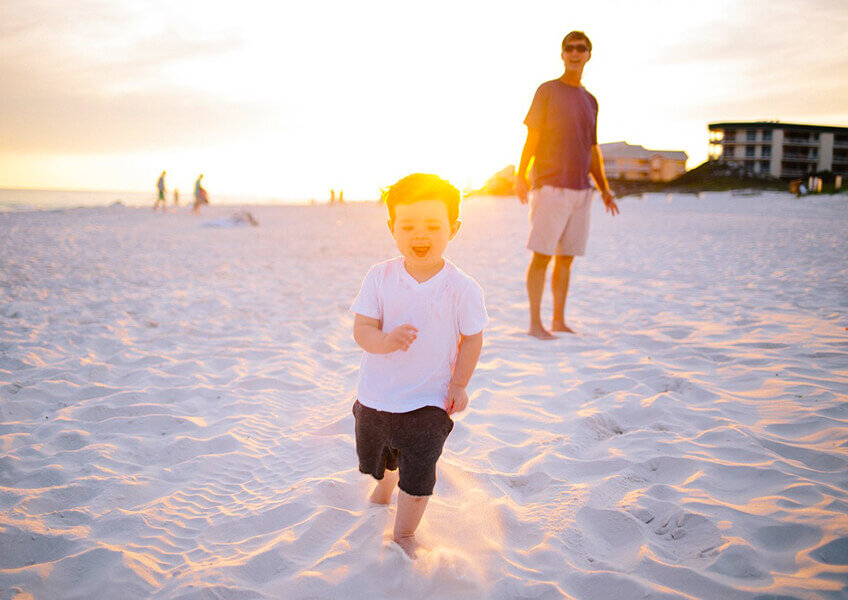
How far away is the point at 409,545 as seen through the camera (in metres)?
1.77

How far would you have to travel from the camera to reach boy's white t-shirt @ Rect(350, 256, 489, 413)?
1.74 meters

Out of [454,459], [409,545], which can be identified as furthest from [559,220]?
[409,545]

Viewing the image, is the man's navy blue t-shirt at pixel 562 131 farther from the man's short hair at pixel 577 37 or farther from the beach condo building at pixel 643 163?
the beach condo building at pixel 643 163

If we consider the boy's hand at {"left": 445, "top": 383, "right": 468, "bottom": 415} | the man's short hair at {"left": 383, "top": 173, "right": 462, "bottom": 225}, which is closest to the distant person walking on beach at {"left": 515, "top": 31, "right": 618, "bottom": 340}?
the man's short hair at {"left": 383, "top": 173, "right": 462, "bottom": 225}

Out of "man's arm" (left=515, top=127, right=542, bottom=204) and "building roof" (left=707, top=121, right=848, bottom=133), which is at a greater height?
"building roof" (left=707, top=121, right=848, bottom=133)

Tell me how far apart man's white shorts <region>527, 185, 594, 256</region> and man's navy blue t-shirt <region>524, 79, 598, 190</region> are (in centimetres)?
8

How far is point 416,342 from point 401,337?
0.13 meters

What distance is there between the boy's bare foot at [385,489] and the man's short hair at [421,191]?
1.04 m

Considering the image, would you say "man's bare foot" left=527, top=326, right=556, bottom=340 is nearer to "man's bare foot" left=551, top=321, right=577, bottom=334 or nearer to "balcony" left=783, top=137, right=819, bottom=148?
"man's bare foot" left=551, top=321, right=577, bottom=334

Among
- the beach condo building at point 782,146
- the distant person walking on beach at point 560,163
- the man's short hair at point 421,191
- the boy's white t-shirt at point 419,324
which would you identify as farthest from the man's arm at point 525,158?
the beach condo building at point 782,146

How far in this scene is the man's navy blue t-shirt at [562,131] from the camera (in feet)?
13.5

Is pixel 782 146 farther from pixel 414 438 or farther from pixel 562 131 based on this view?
pixel 414 438

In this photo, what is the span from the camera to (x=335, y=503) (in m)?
2.10

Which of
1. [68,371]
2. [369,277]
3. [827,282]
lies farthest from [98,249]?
[827,282]
